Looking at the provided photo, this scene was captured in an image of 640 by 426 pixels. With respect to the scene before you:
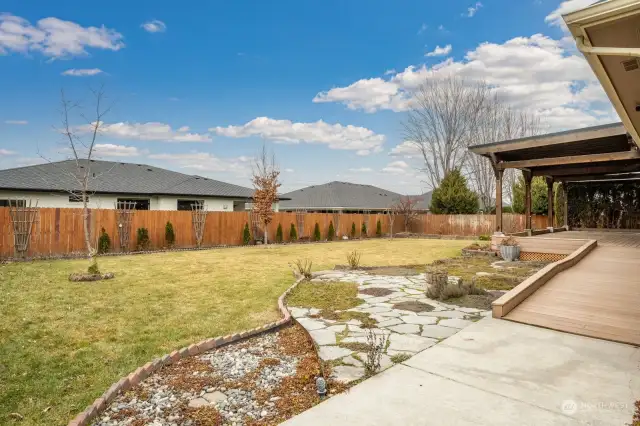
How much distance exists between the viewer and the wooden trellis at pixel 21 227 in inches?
471

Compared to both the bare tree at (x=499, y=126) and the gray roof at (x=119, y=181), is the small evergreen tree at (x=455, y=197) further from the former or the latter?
the gray roof at (x=119, y=181)

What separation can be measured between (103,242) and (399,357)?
44.4 ft

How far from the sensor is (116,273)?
31.0 feet

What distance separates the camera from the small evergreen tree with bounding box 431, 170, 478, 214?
25391 millimetres

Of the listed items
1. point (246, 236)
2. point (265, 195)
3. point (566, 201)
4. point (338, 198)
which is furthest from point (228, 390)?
point (338, 198)

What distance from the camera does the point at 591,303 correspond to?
5.13 meters

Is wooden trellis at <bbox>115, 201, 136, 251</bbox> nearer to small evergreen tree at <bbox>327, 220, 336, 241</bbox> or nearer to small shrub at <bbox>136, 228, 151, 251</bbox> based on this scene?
small shrub at <bbox>136, 228, 151, 251</bbox>

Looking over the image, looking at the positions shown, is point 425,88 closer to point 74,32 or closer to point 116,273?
point 74,32

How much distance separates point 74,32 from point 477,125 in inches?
1055

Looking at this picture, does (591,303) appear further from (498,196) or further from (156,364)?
(498,196)

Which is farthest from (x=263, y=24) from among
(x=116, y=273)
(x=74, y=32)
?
(x=116, y=273)

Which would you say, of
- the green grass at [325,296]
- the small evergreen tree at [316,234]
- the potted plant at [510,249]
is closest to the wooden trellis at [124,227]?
the small evergreen tree at [316,234]

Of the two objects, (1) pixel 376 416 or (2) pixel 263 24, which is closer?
(1) pixel 376 416

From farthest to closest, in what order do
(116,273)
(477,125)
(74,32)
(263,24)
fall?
(477,125)
(263,24)
(74,32)
(116,273)
